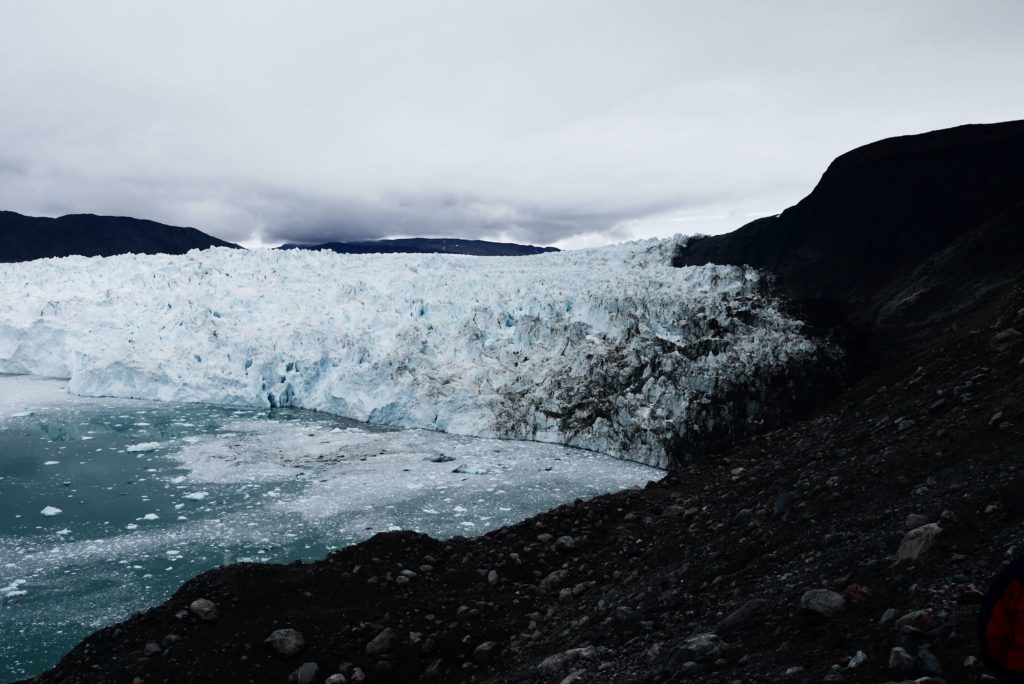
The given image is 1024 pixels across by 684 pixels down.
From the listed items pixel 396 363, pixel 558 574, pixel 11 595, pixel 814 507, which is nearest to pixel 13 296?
pixel 396 363

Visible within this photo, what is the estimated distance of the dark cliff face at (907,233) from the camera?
13.5 meters

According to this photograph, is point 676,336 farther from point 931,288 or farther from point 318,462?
point 318,462

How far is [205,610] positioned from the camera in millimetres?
5918

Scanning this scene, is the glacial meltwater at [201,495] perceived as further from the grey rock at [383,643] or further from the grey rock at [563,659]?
the grey rock at [563,659]

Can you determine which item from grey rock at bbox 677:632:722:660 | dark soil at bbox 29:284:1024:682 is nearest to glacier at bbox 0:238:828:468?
dark soil at bbox 29:284:1024:682

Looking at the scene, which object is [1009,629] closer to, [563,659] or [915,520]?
[915,520]

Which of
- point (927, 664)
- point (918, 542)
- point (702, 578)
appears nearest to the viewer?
point (927, 664)

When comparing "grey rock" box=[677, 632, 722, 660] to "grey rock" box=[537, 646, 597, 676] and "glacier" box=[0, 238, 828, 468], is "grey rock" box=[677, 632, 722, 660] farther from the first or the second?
"glacier" box=[0, 238, 828, 468]

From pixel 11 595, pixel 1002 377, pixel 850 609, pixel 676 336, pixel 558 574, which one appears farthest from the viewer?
pixel 676 336

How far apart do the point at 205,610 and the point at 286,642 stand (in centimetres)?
112

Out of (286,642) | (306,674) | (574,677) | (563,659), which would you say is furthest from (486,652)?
(286,642)

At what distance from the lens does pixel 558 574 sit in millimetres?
6512

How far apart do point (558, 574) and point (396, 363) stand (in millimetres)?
15782

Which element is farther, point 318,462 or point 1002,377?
point 318,462
